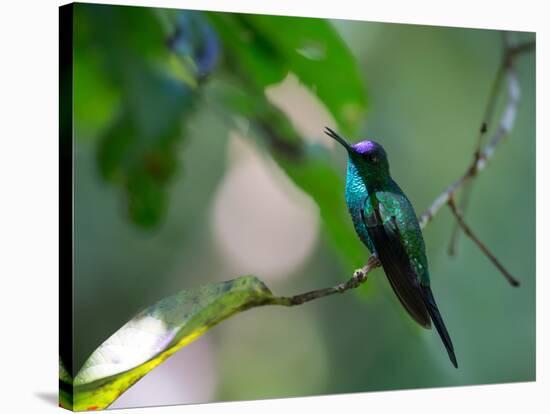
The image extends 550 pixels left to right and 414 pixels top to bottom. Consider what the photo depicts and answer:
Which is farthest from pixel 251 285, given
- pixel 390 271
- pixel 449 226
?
pixel 449 226

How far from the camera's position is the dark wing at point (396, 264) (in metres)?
3.61

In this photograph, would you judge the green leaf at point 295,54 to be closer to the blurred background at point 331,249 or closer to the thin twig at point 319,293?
the thin twig at point 319,293

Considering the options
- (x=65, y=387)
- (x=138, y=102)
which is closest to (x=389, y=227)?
(x=65, y=387)

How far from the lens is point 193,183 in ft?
14.4

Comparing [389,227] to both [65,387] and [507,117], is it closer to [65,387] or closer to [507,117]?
[507,117]

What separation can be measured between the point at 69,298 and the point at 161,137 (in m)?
1.83

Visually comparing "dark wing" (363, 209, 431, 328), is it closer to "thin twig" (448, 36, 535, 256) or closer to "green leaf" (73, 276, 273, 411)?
"thin twig" (448, 36, 535, 256)

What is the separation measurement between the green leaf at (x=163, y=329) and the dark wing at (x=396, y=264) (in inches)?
59.0

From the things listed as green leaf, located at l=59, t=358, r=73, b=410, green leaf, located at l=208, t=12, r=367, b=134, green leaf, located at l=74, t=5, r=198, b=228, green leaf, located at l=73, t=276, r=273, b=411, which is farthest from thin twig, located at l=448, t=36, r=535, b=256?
green leaf, located at l=74, t=5, r=198, b=228

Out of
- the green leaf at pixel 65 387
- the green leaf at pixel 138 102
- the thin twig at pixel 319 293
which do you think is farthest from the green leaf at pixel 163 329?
the green leaf at pixel 65 387

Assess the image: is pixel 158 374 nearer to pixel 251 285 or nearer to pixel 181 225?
pixel 181 225

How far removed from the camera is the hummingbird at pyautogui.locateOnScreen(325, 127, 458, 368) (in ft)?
11.9

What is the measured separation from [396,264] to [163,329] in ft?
5.67

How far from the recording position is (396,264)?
3.65 meters
